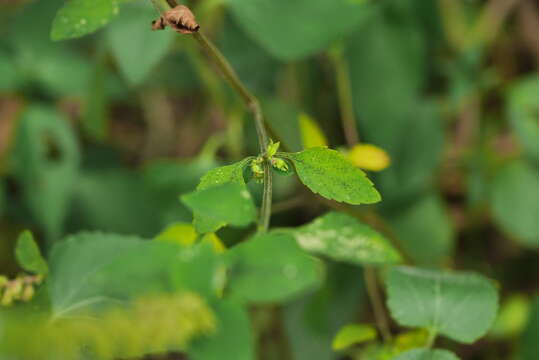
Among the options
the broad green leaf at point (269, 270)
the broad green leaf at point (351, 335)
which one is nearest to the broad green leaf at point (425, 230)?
the broad green leaf at point (351, 335)

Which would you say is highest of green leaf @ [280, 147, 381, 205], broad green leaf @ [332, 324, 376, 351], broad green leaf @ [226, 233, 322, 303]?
green leaf @ [280, 147, 381, 205]

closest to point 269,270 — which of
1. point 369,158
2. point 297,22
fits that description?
point 369,158

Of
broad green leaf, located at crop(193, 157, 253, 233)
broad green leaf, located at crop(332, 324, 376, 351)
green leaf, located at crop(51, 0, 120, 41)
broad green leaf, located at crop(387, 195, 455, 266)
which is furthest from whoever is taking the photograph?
broad green leaf, located at crop(387, 195, 455, 266)

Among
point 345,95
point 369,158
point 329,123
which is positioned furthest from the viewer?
point 329,123

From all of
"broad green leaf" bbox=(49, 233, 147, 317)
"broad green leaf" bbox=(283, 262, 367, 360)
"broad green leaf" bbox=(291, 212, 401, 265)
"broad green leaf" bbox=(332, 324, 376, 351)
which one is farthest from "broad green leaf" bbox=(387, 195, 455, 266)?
"broad green leaf" bbox=(49, 233, 147, 317)

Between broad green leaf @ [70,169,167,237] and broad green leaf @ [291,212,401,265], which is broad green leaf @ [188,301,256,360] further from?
broad green leaf @ [70,169,167,237]

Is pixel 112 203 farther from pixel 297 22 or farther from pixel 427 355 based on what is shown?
pixel 427 355
